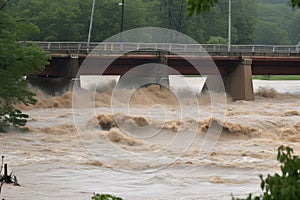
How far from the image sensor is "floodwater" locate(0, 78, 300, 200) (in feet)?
74.3

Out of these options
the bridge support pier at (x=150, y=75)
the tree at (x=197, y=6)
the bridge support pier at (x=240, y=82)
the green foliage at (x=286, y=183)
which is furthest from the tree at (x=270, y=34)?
the green foliage at (x=286, y=183)

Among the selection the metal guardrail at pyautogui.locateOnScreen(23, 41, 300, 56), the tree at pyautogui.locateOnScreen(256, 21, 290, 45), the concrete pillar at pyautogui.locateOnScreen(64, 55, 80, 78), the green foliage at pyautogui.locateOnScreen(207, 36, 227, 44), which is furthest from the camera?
the tree at pyautogui.locateOnScreen(256, 21, 290, 45)

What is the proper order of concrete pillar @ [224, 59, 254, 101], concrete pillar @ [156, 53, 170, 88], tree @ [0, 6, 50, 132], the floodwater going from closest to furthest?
1. the floodwater
2. tree @ [0, 6, 50, 132]
3. concrete pillar @ [156, 53, 170, 88]
4. concrete pillar @ [224, 59, 254, 101]

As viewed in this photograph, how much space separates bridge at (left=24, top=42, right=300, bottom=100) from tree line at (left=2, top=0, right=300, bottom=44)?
3486 mm

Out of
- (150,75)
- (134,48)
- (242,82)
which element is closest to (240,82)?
(242,82)

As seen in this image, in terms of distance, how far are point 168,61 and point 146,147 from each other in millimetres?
26571

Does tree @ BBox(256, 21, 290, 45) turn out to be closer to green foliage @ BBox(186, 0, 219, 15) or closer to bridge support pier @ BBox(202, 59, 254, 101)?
bridge support pier @ BBox(202, 59, 254, 101)

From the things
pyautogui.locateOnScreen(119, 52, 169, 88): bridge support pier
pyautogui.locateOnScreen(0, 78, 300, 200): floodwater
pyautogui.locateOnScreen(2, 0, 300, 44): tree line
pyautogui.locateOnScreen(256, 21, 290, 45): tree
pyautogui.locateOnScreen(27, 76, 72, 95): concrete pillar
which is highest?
pyautogui.locateOnScreen(256, 21, 290, 45): tree

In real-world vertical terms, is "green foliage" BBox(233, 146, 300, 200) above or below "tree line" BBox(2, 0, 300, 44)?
below

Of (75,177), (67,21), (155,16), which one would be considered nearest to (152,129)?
(75,177)

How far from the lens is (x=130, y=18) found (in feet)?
294

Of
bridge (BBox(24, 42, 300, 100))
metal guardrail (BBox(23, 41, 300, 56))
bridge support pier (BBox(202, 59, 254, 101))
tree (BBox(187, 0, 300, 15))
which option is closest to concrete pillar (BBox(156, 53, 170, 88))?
bridge (BBox(24, 42, 300, 100))

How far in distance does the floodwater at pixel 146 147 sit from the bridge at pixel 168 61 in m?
2.01

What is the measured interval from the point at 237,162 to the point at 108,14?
59.9 m
